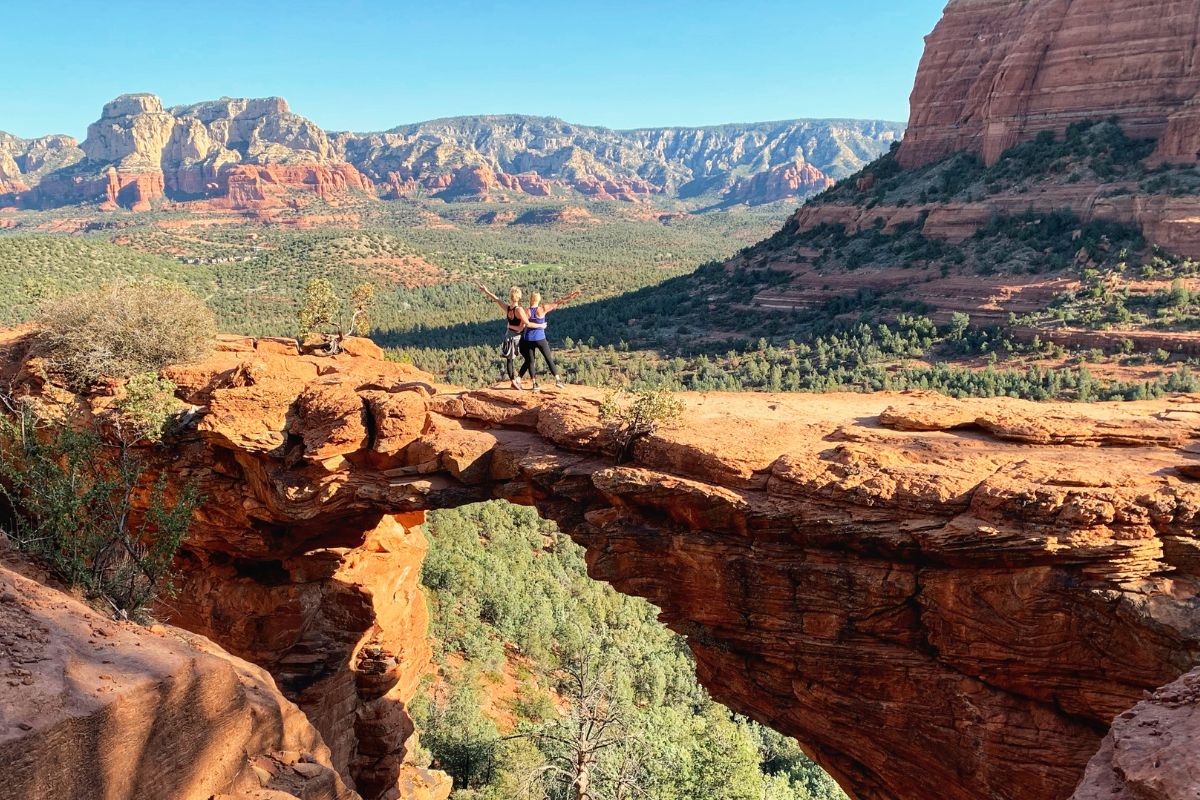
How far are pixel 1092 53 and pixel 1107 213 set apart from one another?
596 inches

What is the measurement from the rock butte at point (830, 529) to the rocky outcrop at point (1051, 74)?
52276 mm

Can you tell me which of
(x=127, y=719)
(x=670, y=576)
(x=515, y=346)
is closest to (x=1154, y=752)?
(x=670, y=576)

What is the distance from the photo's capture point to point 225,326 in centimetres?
5797

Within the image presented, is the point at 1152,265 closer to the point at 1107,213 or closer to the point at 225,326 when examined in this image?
the point at 1107,213

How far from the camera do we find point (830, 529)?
29.1 ft

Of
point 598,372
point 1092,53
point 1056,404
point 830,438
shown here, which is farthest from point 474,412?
point 1092,53

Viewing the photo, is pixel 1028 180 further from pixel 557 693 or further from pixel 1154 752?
pixel 1154 752

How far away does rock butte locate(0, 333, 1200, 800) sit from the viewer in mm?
7699

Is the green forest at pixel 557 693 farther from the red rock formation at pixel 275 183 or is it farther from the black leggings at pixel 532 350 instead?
the red rock formation at pixel 275 183

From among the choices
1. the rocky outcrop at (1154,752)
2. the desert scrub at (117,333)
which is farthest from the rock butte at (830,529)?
the desert scrub at (117,333)

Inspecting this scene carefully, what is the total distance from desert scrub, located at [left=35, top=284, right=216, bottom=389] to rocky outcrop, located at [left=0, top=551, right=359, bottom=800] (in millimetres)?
7222

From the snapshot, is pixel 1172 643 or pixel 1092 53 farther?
pixel 1092 53

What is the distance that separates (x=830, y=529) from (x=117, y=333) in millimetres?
12823

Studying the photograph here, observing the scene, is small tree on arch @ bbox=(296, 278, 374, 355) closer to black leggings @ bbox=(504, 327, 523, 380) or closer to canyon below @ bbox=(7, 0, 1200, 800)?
canyon below @ bbox=(7, 0, 1200, 800)
